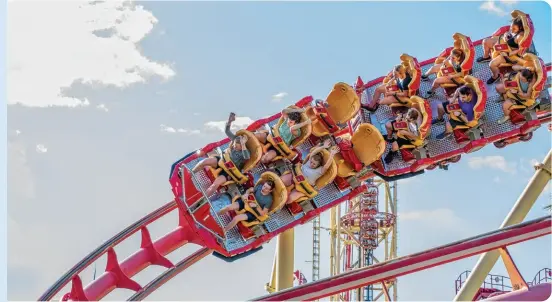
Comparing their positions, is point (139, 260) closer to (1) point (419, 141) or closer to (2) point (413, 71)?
(1) point (419, 141)

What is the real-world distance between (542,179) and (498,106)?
0.71m

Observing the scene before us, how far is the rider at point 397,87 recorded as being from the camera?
666 centimetres

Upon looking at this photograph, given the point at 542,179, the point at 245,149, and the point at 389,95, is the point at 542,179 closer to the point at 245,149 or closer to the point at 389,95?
the point at 389,95

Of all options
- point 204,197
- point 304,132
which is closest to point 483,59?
point 304,132

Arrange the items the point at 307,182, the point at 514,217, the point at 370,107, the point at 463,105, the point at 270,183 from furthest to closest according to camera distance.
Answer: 1. the point at 370,107
2. the point at 463,105
3. the point at 307,182
4. the point at 270,183
5. the point at 514,217

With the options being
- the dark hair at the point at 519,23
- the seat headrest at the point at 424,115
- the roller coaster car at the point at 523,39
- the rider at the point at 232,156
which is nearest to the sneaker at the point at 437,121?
the seat headrest at the point at 424,115

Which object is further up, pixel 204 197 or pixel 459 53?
pixel 459 53

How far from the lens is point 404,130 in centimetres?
643

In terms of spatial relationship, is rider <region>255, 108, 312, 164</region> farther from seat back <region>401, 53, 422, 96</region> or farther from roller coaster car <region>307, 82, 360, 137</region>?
seat back <region>401, 53, 422, 96</region>

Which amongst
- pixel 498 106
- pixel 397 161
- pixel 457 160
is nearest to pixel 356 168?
pixel 397 161

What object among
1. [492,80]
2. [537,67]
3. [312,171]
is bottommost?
[312,171]

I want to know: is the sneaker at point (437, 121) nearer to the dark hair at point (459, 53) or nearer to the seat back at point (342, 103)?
the dark hair at point (459, 53)

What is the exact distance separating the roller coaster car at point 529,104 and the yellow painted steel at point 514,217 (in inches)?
11.3

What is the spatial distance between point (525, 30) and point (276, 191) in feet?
8.20
